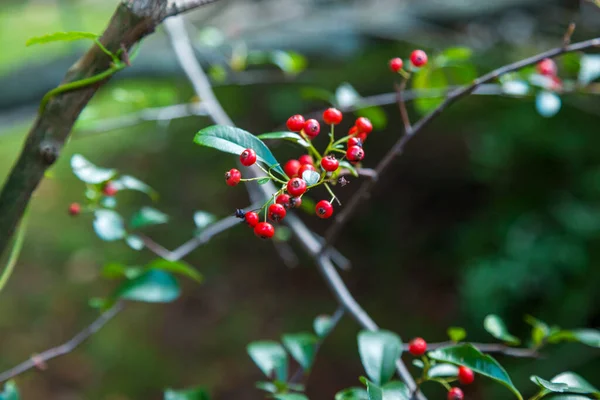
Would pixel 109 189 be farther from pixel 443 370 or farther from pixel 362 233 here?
pixel 362 233

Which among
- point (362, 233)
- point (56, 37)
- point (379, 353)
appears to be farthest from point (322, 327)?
point (362, 233)

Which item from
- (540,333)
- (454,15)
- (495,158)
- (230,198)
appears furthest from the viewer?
(230,198)

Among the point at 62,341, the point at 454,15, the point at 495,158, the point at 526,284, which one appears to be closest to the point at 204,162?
the point at 62,341

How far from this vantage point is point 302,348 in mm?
755

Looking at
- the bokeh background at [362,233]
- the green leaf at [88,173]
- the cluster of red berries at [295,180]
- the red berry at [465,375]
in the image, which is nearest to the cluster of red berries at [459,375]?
the red berry at [465,375]

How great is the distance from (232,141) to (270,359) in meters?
0.36

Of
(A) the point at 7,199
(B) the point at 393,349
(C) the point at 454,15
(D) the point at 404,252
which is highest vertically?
(A) the point at 7,199

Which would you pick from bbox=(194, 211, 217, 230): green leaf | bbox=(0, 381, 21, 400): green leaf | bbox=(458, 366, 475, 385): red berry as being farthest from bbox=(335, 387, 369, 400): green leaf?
bbox=(0, 381, 21, 400): green leaf

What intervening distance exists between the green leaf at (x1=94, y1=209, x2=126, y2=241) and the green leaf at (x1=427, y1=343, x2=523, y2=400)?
0.48 metres

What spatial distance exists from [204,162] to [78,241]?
850 millimetres

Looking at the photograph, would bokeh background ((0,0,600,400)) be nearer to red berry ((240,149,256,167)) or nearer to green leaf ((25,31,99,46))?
green leaf ((25,31,99,46))

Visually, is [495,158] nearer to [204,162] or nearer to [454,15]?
[454,15]

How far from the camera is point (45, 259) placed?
265cm

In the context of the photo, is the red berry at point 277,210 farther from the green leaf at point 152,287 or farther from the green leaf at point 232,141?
the green leaf at point 152,287
